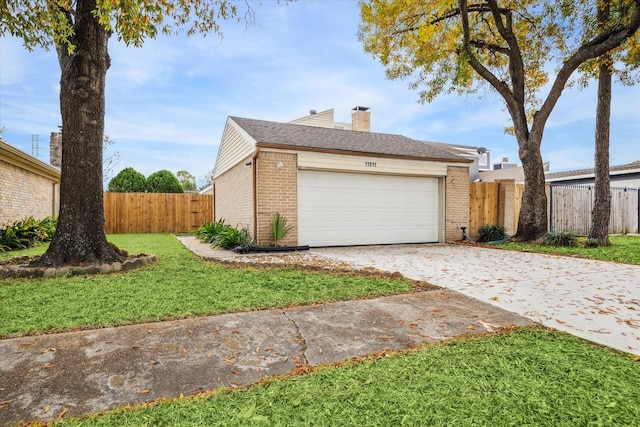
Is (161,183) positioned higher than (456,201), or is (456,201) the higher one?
(161,183)

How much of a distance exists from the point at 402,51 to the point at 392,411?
41.8ft

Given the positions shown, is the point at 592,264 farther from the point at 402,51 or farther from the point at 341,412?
the point at 402,51

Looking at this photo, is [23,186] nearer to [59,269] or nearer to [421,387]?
[59,269]

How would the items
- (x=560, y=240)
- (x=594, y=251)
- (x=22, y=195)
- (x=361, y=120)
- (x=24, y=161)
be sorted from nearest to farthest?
(x=594, y=251), (x=560, y=240), (x=24, y=161), (x=22, y=195), (x=361, y=120)

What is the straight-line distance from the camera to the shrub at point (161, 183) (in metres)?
21.0

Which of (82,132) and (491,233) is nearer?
(82,132)

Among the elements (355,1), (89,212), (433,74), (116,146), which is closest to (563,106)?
(433,74)

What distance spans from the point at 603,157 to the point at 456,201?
3982mm

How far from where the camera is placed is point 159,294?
434cm

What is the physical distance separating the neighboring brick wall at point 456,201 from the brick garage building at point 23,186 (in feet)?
40.3

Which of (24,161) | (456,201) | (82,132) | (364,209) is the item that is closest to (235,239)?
(364,209)

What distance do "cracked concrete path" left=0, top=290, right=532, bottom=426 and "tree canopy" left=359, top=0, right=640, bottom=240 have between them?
8.35 metres

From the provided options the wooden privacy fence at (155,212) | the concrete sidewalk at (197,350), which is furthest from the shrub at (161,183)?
the concrete sidewalk at (197,350)

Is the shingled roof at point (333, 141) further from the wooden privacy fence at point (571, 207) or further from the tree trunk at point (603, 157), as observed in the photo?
the wooden privacy fence at point (571, 207)
